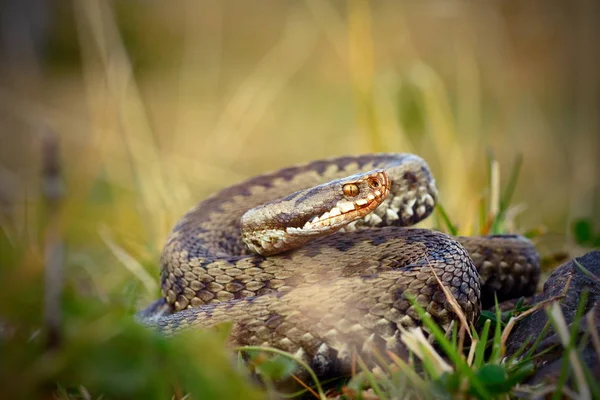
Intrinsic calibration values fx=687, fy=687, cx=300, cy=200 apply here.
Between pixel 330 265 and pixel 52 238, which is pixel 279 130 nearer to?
pixel 330 265

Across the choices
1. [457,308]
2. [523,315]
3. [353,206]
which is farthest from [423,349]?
[353,206]

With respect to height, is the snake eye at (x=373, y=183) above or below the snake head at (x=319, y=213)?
above

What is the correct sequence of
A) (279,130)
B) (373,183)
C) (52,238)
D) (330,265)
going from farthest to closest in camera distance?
(279,130), (373,183), (330,265), (52,238)

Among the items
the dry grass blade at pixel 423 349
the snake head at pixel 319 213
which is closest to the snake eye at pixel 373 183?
the snake head at pixel 319 213

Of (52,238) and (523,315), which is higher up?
(52,238)

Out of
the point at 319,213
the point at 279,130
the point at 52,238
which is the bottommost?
the point at 279,130

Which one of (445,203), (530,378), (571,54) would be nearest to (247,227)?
(530,378)

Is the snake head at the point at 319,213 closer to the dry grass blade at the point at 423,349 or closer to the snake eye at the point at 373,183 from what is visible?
the snake eye at the point at 373,183

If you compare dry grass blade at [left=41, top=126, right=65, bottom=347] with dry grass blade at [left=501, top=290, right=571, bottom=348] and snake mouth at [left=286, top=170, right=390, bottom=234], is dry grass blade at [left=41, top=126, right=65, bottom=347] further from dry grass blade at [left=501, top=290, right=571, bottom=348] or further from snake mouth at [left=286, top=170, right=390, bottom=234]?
snake mouth at [left=286, top=170, right=390, bottom=234]

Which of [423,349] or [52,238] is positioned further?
[423,349]

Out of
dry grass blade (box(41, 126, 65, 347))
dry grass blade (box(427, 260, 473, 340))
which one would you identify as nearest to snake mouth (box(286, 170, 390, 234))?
dry grass blade (box(427, 260, 473, 340))
